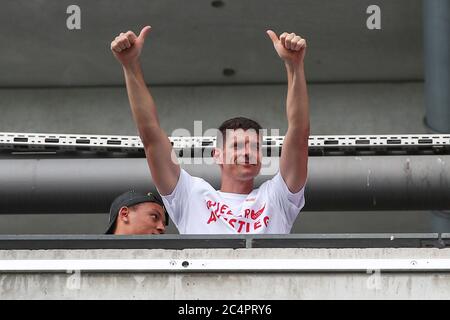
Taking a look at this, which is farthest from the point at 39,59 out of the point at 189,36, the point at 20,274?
the point at 20,274

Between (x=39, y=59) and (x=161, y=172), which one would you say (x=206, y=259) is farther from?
(x=39, y=59)

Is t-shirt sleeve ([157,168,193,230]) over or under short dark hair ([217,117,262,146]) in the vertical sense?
under

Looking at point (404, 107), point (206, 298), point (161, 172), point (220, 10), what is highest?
point (220, 10)

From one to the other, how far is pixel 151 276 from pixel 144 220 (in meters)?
1.37

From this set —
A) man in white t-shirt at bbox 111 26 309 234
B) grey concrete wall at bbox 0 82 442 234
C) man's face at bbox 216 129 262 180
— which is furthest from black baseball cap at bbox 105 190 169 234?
grey concrete wall at bbox 0 82 442 234

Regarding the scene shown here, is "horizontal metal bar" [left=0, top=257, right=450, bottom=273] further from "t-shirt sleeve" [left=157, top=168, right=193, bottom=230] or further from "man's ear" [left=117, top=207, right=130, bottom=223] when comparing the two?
"man's ear" [left=117, top=207, right=130, bottom=223]

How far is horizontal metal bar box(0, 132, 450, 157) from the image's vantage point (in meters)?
8.97

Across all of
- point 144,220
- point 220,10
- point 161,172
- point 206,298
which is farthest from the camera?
point 220,10

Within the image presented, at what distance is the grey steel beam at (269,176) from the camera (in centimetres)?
895

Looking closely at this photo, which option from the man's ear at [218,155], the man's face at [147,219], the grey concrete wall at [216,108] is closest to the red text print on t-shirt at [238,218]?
the man's ear at [218,155]

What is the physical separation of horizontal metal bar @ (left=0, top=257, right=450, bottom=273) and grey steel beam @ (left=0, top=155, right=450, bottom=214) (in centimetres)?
472

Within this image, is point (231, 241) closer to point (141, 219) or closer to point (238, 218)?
point (238, 218)

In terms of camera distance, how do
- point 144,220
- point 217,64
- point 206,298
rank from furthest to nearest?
point 217,64, point 144,220, point 206,298

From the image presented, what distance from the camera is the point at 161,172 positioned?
494 centimetres
